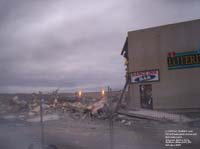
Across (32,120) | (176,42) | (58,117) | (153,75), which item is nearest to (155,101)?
(153,75)

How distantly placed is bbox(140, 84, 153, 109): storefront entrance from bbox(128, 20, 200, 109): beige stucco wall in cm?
33

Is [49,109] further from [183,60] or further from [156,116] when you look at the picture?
[183,60]

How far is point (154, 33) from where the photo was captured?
26484 mm

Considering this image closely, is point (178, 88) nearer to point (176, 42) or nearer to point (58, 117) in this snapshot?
point (176, 42)

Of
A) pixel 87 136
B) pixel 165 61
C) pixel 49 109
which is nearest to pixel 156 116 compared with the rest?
pixel 165 61

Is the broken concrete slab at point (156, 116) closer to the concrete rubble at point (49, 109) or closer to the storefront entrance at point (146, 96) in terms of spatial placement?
the concrete rubble at point (49, 109)

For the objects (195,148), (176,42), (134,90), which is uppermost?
(176,42)

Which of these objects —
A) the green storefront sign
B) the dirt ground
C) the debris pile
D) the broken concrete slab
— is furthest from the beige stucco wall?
the dirt ground

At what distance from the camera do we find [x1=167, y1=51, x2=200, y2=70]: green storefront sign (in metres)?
25.0

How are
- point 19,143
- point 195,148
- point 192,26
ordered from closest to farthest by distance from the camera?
point 195,148
point 19,143
point 192,26

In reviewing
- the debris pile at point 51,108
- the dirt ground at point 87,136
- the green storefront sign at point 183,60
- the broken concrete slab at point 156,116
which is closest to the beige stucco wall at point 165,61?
the green storefront sign at point 183,60

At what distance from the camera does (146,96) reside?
27.1m

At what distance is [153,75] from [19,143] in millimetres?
14682

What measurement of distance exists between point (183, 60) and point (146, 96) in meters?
4.11
